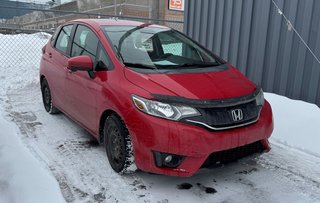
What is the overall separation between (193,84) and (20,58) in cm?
770

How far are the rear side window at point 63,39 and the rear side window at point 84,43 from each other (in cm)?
30

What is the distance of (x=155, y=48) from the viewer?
4.06 meters

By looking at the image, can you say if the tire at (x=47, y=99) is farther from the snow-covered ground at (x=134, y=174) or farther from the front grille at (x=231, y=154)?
the front grille at (x=231, y=154)

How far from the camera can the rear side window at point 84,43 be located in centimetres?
400

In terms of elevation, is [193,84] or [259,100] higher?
[193,84]

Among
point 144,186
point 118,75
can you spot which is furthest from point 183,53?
point 144,186

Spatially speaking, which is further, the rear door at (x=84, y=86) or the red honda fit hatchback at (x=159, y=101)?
the rear door at (x=84, y=86)

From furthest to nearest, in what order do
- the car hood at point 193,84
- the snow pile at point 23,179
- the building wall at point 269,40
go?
1. the building wall at point 269,40
2. the car hood at point 193,84
3. the snow pile at point 23,179

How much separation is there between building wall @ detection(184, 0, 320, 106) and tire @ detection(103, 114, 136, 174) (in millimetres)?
3542

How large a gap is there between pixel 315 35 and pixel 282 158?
2.42m

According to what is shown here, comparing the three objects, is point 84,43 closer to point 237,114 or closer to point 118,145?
point 118,145

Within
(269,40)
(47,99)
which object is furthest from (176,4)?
(47,99)

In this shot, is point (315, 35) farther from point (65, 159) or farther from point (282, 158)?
point (65, 159)

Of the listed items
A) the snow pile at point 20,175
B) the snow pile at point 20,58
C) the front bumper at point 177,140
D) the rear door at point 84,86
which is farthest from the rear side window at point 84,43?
the snow pile at point 20,58
